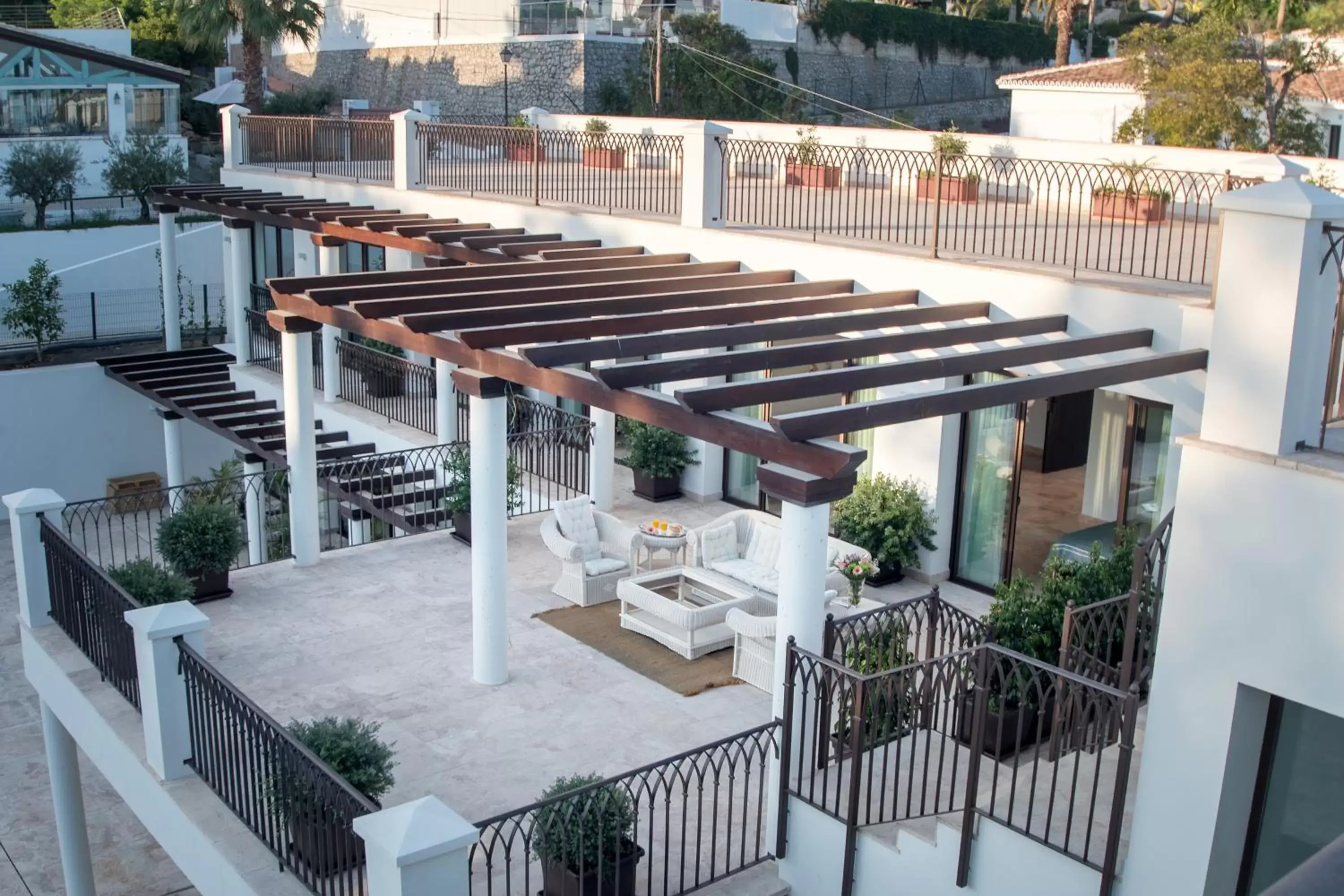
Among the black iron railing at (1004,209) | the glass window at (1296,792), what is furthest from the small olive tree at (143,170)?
the glass window at (1296,792)

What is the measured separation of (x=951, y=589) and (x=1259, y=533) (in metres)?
7.06

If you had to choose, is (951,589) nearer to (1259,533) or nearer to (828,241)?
(828,241)

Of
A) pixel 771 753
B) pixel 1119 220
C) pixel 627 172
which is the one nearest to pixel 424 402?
pixel 627 172

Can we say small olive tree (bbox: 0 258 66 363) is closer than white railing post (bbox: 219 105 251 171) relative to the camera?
No

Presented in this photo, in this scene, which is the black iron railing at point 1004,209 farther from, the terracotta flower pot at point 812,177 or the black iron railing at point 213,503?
the black iron railing at point 213,503

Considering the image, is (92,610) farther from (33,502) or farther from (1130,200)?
(1130,200)

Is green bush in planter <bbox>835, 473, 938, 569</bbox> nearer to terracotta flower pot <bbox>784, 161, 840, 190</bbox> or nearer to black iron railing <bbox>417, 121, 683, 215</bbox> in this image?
black iron railing <bbox>417, 121, 683, 215</bbox>

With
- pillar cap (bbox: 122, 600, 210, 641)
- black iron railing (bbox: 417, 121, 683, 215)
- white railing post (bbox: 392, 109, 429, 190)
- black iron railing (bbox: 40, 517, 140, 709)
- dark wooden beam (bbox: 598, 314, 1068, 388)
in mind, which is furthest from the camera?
white railing post (bbox: 392, 109, 429, 190)

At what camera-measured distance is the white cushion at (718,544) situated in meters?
12.7

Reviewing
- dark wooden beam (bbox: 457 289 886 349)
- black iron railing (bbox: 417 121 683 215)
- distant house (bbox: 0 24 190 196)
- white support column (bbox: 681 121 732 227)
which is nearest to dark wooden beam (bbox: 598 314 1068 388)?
dark wooden beam (bbox: 457 289 886 349)

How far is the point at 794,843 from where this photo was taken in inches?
326

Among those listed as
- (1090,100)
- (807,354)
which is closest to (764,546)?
(807,354)

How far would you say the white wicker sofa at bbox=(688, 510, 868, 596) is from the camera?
40.5 feet

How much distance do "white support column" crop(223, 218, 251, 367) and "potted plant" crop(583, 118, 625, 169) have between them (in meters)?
6.29
